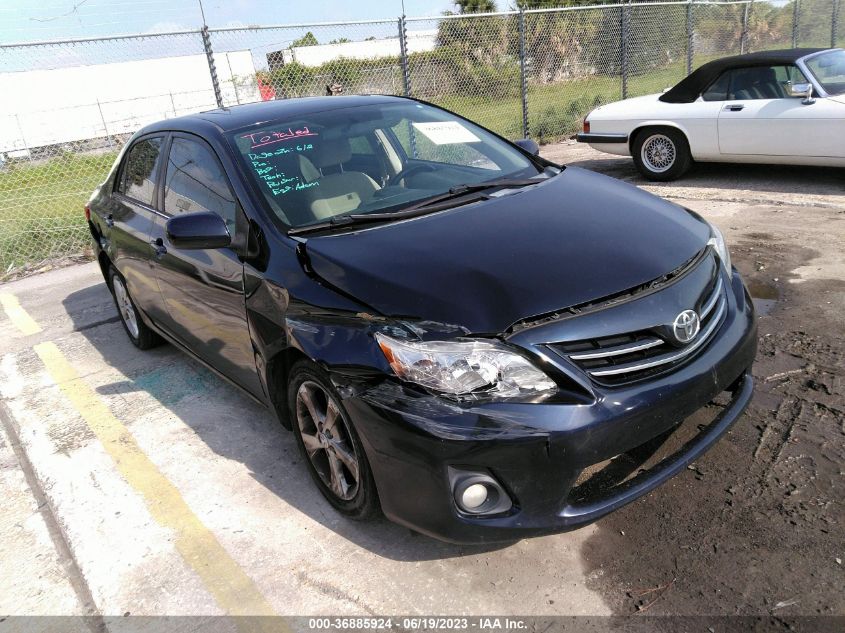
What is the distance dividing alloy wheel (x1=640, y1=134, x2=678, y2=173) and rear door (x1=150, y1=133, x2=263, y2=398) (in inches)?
241

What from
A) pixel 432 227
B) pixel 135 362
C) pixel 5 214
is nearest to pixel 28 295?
pixel 135 362

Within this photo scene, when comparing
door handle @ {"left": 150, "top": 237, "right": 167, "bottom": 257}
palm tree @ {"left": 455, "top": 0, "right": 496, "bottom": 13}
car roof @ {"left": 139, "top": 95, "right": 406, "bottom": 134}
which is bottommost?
door handle @ {"left": 150, "top": 237, "right": 167, "bottom": 257}

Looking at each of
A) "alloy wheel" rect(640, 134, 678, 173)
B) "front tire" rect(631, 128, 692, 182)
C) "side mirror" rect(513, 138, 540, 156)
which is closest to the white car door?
"front tire" rect(631, 128, 692, 182)

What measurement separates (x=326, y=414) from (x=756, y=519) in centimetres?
170

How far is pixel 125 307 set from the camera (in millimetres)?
5098

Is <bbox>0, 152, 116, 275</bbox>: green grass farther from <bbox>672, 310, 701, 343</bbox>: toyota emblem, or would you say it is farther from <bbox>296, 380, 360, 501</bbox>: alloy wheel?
<bbox>672, 310, 701, 343</bbox>: toyota emblem

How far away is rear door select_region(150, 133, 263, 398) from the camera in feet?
10.5

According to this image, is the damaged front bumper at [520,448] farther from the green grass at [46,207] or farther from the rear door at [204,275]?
the green grass at [46,207]

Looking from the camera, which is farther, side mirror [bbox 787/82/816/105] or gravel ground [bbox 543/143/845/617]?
side mirror [bbox 787/82/816/105]

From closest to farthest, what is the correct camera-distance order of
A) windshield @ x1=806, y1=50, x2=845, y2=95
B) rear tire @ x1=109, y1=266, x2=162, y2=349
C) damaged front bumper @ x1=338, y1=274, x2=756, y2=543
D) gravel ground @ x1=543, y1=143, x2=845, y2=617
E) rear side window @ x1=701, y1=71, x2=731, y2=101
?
1. damaged front bumper @ x1=338, y1=274, x2=756, y2=543
2. gravel ground @ x1=543, y1=143, x2=845, y2=617
3. rear tire @ x1=109, y1=266, x2=162, y2=349
4. windshield @ x1=806, y1=50, x2=845, y2=95
5. rear side window @ x1=701, y1=71, x2=731, y2=101

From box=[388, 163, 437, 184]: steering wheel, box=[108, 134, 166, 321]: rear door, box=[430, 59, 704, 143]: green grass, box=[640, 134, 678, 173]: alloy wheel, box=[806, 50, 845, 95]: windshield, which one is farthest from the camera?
box=[430, 59, 704, 143]: green grass

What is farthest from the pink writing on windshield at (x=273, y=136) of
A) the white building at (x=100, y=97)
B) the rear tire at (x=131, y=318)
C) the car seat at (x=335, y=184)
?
the white building at (x=100, y=97)

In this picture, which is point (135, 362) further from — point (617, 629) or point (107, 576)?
point (617, 629)

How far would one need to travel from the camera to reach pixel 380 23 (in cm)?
929
